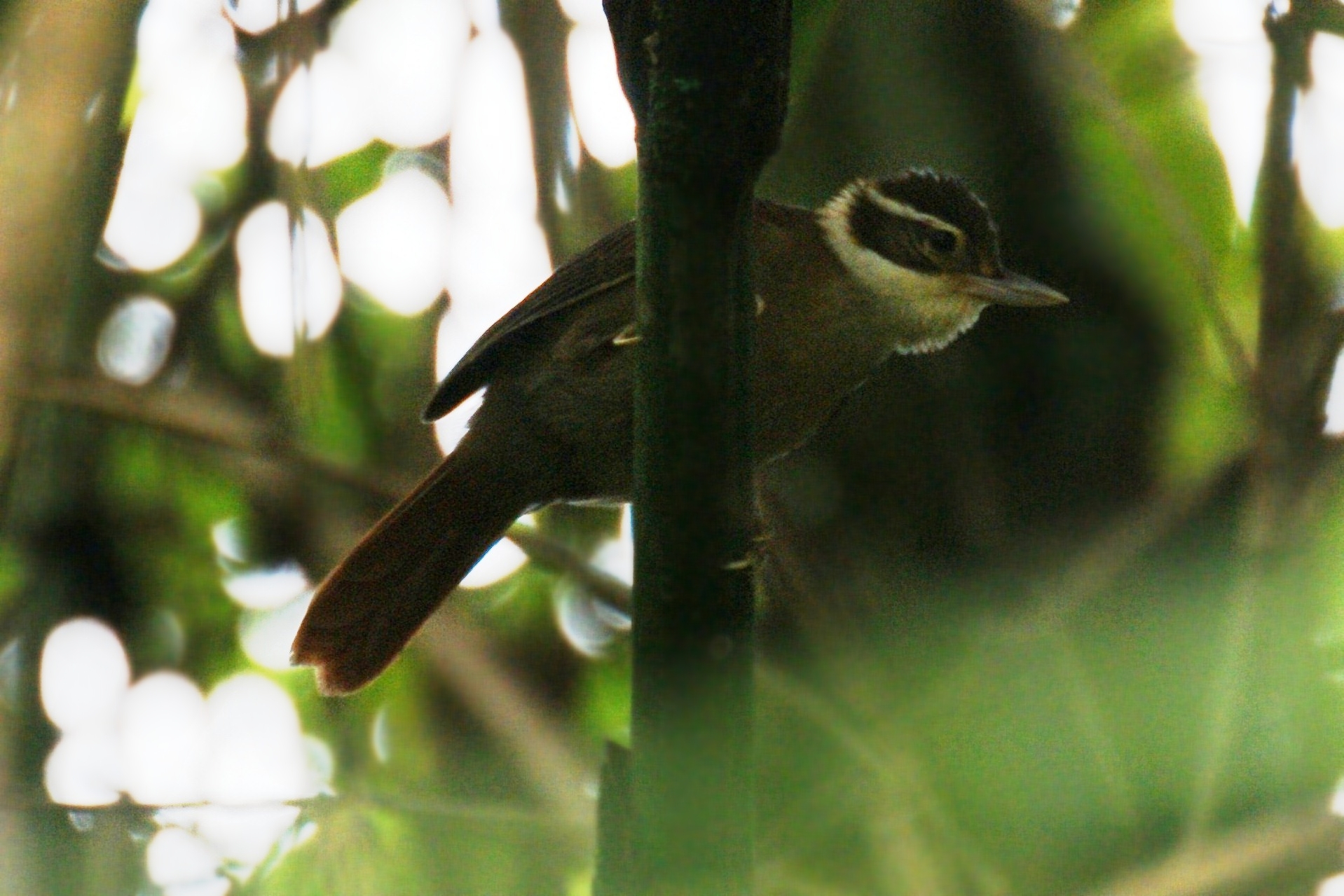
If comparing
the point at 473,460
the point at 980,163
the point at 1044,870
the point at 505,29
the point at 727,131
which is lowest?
the point at 1044,870

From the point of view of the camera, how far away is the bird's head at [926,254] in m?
3.64

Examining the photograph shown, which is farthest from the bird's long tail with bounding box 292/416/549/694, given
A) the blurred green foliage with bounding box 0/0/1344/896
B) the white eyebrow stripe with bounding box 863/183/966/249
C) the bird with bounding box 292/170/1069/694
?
the white eyebrow stripe with bounding box 863/183/966/249

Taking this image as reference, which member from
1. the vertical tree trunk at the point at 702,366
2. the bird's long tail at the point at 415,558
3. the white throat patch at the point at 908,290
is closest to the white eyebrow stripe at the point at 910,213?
the white throat patch at the point at 908,290

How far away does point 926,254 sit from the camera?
375 cm

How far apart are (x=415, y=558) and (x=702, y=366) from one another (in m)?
1.72

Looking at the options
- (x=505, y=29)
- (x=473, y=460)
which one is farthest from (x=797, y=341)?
(x=505, y=29)

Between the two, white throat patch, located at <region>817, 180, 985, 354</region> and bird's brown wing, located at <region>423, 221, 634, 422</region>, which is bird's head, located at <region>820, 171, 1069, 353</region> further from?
bird's brown wing, located at <region>423, 221, 634, 422</region>

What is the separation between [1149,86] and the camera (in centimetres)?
379

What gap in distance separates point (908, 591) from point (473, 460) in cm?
101

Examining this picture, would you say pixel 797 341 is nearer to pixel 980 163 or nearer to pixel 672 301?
pixel 980 163

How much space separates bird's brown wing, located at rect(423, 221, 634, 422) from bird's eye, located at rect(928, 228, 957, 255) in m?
0.76

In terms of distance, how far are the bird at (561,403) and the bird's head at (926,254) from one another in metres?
0.02

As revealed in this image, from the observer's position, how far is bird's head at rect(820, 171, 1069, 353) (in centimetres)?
364

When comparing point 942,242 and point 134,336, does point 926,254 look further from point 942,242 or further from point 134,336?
point 134,336
